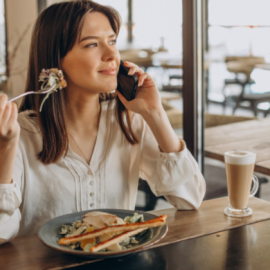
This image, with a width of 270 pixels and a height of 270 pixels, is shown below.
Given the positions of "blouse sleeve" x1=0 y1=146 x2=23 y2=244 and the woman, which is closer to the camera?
"blouse sleeve" x1=0 y1=146 x2=23 y2=244

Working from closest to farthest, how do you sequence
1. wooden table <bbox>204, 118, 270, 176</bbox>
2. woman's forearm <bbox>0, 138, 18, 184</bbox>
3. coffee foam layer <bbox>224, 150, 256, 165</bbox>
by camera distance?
1. woman's forearm <bbox>0, 138, 18, 184</bbox>
2. coffee foam layer <bbox>224, 150, 256, 165</bbox>
3. wooden table <bbox>204, 118, 270, 176</bbox>

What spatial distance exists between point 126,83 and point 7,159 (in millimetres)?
548

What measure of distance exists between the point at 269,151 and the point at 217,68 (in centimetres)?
124

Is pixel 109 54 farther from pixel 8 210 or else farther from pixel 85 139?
pixel 8 210

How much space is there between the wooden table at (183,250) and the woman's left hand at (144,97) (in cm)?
39

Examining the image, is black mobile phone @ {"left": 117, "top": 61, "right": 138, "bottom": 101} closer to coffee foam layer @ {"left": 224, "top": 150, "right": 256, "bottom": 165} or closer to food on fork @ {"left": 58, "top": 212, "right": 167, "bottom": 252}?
coffee foam layer @ {"left": 224, "top": 150, "right": 256, "bottom": 165}

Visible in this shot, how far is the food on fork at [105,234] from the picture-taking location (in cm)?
104

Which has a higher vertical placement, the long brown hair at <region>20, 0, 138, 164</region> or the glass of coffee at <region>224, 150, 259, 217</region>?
the long brown hair at <region>20, 0, 138, 164</region>

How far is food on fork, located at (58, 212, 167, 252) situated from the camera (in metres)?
1.04

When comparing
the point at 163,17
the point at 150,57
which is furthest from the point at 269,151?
the point at 150,57

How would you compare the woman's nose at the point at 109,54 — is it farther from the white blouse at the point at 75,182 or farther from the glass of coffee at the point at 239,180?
the glass of coffee at the point at 239,180

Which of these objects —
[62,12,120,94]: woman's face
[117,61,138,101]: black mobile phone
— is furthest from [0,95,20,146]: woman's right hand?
[117,61,138,101]: black mobile phone

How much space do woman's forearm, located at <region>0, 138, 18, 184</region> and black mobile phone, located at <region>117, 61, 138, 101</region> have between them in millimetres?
516

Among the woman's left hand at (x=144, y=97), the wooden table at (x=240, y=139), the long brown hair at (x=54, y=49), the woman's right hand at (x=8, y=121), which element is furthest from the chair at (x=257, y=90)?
the woman's right hand at (x=8, y=121)
